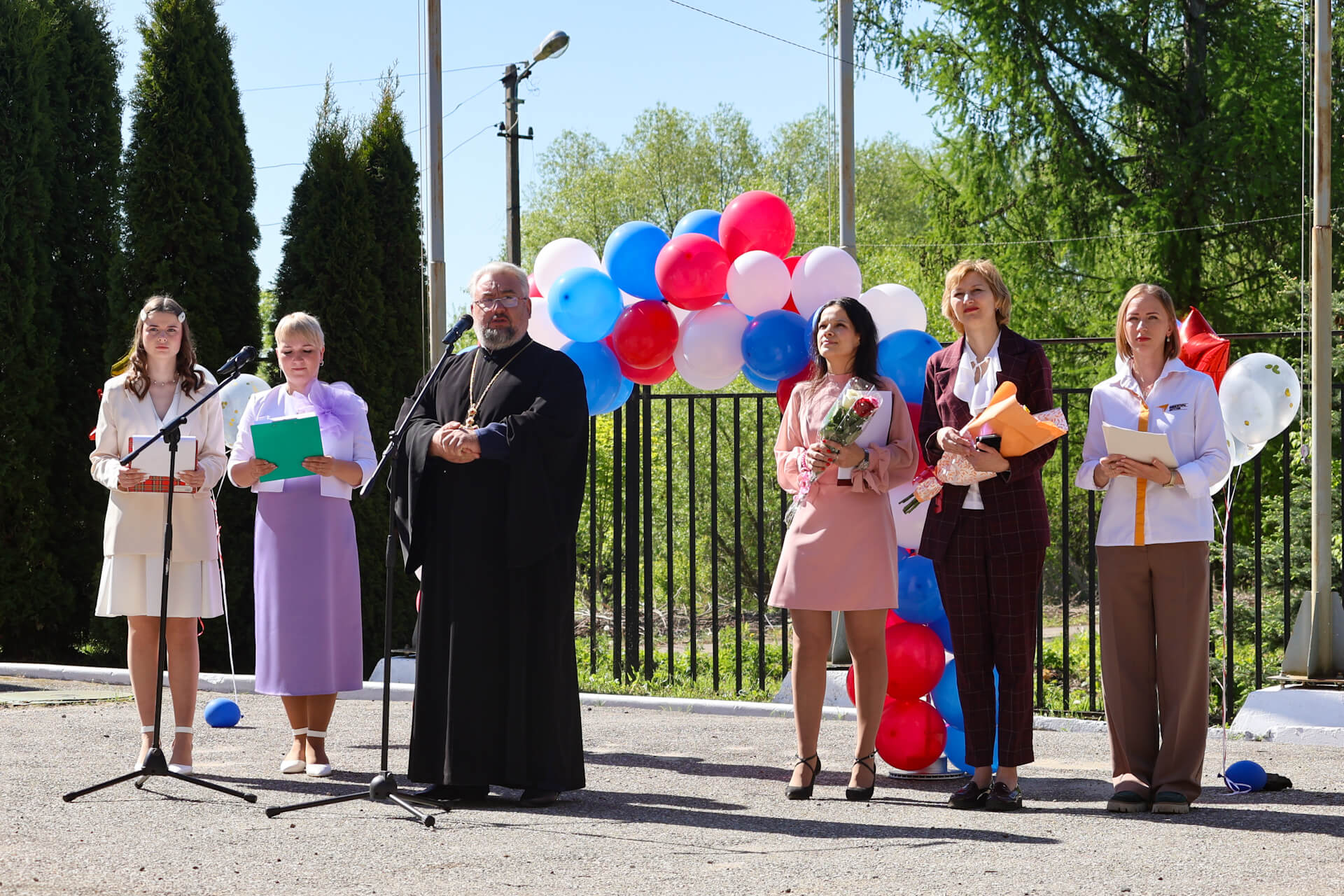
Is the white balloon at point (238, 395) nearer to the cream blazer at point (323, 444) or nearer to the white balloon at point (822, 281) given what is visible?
the cream blazer at point (323, 444)

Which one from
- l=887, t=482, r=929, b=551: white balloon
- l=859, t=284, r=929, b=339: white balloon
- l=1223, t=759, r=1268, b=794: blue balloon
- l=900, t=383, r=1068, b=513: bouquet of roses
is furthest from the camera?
l=859, t=284, r=929, b=339: white balloon

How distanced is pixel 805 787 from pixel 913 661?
67cm

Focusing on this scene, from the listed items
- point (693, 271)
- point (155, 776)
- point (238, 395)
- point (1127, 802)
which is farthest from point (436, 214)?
point (1127, 802)

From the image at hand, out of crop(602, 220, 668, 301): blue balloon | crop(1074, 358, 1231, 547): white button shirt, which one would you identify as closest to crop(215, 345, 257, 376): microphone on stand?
crop(602, 220, 668, 301): blue balloon

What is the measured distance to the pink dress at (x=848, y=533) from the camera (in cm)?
516

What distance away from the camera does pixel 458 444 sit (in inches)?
195

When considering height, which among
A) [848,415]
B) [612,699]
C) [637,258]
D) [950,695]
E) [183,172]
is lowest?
[612,699]

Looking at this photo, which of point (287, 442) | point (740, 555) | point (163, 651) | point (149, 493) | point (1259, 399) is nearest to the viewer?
point (163, 651)

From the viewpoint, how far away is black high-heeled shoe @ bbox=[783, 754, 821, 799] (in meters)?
5.17

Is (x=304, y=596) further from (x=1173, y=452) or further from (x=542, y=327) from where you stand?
(x=1173, y=452)

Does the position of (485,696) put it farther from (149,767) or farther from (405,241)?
(405,241)

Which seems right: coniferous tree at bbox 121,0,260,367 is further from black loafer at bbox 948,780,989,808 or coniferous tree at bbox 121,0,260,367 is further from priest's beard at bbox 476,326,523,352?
black loafer at bbox 948,780,989,808

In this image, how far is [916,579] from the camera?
5590 mm

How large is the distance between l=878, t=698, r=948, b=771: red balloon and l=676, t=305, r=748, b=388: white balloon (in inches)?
59.4
